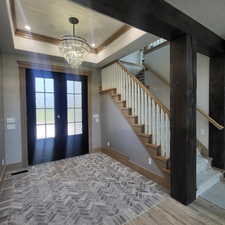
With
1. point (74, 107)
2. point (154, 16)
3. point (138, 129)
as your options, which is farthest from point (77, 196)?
point (154, 16)

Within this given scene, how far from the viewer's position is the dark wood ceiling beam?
54.1 inches

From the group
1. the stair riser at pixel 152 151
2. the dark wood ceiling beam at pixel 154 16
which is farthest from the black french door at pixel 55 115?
the dark wood ceiling beam at pixel 154 16

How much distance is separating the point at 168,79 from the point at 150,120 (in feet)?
6.17

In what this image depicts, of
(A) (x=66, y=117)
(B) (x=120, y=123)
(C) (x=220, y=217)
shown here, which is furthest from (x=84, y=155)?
(C) (x=220, y=217)

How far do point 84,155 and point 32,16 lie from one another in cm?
343

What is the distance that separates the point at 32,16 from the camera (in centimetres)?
232

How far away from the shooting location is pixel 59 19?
2.39 m

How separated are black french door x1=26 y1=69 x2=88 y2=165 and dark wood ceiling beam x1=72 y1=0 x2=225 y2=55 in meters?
2.63

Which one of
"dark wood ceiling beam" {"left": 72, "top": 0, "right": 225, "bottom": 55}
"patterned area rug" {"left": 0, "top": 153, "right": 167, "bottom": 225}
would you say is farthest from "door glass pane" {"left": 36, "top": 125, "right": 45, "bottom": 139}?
"dark wood ceiling beam" {"left": 72, "top": 0, "right": 225, "bottom": 55}

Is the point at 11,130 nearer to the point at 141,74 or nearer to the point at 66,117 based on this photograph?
the point at 66,117

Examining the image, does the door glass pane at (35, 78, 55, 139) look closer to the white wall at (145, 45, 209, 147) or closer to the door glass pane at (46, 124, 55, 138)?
the door glass pane at (46, 124, 55, 138)

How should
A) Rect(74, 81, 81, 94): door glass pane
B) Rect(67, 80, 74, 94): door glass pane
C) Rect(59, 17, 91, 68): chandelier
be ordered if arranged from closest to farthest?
Rect(59, 17, 91, 68): chandelier < Rect(67, 80, 74, 94): door glass pane < Rect(74, 81, 81, 94): door glass pane

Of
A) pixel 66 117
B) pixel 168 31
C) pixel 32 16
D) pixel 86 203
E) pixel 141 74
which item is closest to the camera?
pixel 168 31

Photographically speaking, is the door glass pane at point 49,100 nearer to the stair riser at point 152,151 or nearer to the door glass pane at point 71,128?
the door glass pane at point 71,128
